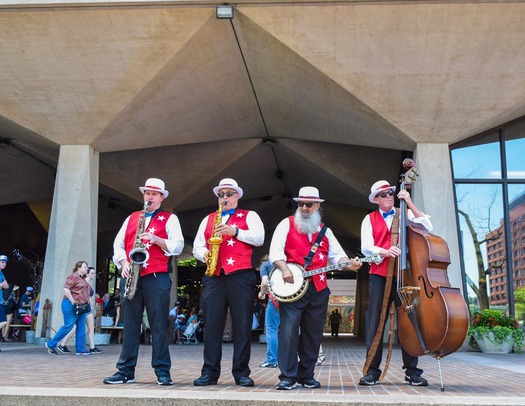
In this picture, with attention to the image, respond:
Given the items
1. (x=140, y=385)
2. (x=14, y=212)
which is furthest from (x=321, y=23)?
(x=14, y=212)

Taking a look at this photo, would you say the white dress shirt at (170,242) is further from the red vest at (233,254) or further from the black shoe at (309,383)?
the black shoe at (309,383)

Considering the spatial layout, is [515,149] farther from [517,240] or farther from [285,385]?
[285,385]

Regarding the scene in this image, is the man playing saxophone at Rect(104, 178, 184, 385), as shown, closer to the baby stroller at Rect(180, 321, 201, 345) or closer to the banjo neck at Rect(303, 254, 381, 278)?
the banjo neck at Rect(303, 254, 381, 278)

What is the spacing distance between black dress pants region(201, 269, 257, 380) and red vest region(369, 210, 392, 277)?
1216 mm

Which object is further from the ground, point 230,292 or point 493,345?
point 230,292

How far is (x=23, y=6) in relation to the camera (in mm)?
12125

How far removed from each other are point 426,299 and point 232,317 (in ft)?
5.80

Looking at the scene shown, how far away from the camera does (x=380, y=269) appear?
6.03 m

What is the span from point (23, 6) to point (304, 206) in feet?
29.0

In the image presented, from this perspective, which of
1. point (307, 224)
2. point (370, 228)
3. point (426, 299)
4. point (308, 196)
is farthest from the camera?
point (370, 228)

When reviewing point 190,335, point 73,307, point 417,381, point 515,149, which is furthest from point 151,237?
Answer: point 190,335

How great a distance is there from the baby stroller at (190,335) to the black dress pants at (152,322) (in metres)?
14.0

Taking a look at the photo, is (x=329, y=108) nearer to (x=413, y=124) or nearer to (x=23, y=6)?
(x=413, y=124)

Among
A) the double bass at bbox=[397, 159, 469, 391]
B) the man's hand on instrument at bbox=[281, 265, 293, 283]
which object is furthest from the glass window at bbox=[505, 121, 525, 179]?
the man's hand on instrument at bbox=[281, 265, 293, 283]
